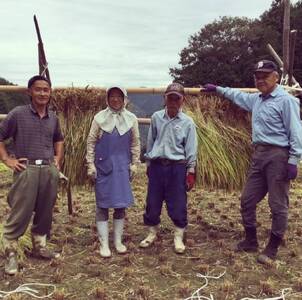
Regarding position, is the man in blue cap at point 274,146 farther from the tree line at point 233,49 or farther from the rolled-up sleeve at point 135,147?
the tree line at point 233,49

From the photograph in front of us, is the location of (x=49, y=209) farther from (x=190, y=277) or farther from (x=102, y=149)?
(x=190, y=277)

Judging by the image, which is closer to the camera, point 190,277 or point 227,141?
point 190,277

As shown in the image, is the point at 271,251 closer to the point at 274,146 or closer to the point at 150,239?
the point at 274,146

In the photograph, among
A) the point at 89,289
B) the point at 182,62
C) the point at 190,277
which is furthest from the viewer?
the point at 182,62

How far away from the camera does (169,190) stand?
14.5 feet

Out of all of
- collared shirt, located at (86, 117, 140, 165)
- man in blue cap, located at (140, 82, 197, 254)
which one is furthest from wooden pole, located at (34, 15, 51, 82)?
man in blue cap, located at (140, 82, 197, 254)

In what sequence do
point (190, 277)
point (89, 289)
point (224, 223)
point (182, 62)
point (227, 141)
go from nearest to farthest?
point (89, 289) < point (190, 277) < point (227, 141) < point (224, 223) < point (182, 62)

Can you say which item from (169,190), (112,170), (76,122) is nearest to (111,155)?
(112,170)

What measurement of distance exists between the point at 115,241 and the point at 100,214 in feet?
1.00

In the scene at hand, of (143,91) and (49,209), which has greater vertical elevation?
(143,91)

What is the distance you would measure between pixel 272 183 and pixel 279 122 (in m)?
0.50

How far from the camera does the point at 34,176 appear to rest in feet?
12.7

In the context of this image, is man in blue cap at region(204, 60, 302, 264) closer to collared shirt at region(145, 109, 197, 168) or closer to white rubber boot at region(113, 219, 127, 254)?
collared shirt at region(145, 109, 197, 168)

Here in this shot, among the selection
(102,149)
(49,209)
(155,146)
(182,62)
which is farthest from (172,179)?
(182,62)
